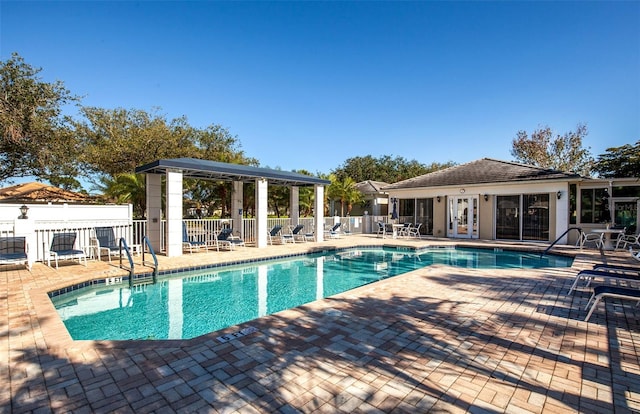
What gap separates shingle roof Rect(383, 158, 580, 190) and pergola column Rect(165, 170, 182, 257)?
1404 centimetres

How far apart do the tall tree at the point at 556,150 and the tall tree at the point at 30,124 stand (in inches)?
1433

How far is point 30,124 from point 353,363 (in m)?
18.2

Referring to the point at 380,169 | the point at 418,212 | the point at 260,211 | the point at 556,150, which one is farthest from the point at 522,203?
the point at 380,169

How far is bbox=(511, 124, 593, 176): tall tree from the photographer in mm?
28766

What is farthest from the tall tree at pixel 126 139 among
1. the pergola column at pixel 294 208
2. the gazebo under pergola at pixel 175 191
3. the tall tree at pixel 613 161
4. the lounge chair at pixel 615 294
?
the tall tree at pixel 613 161

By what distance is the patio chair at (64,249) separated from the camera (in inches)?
335

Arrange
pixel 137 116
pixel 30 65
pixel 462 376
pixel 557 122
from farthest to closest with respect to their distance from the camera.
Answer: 1. pixel 557 122
2. pixel 137 116
3. pixel 30 65
4. pixel 462 376

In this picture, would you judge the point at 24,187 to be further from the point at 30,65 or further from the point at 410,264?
the point at 410,264

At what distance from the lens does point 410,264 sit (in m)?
11.9

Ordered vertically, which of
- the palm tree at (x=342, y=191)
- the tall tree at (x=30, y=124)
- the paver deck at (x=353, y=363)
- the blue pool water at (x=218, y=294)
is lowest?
the blue pool water at (x=218, y=294)

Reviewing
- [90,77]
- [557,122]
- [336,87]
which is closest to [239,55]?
[336,87]

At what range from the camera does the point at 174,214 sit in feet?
35.8

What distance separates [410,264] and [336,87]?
12668 mm

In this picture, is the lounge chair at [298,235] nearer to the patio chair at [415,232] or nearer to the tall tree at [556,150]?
the patio chair at [415,232]
